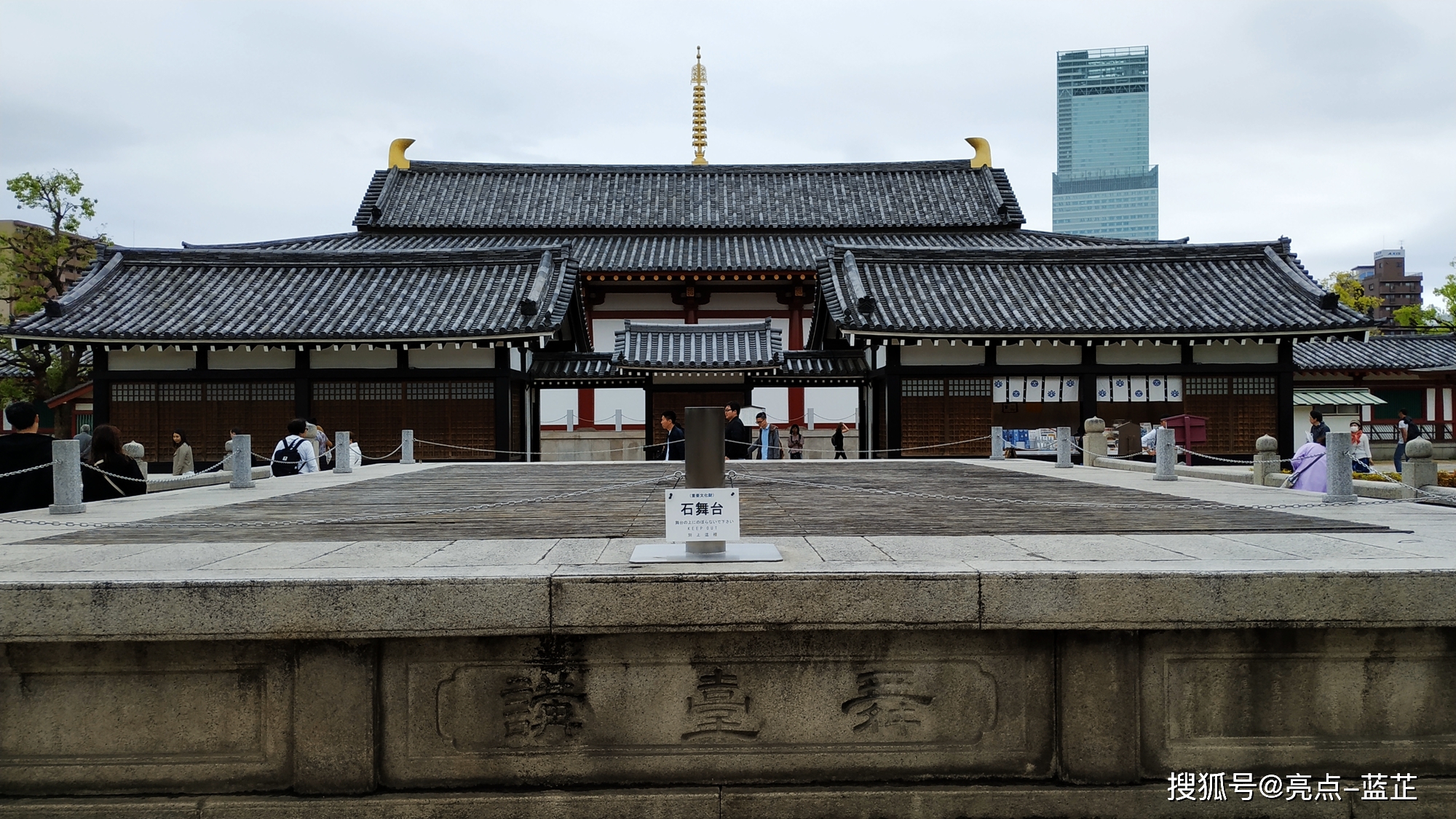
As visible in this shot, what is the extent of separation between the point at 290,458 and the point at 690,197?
755 inches

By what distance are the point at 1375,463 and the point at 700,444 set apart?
103 ft

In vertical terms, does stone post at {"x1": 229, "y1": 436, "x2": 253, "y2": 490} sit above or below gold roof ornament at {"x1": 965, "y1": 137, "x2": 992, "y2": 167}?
below

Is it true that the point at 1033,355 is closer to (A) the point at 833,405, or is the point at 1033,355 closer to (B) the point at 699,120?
(A) the point at 833,405

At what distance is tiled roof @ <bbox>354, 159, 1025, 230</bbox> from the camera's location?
26.5m

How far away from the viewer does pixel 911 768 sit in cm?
365

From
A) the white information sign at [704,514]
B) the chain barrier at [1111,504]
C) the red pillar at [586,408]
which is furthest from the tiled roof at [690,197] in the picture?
the white information sign at [704,514]

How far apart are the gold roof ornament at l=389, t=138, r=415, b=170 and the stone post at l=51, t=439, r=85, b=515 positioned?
78.5ft

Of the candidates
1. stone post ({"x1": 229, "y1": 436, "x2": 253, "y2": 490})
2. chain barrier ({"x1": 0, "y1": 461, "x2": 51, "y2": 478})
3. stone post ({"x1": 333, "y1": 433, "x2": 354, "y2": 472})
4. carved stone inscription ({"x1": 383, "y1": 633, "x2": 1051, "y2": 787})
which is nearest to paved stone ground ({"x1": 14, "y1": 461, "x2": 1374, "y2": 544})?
stone post ({"x1": 229, "y1": 436, "x2": 253, "y2": 490})

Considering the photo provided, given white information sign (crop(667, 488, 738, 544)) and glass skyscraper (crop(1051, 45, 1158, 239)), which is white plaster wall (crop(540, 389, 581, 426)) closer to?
white information sign (crop(667, 488, 738, 544))

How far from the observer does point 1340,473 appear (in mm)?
6422

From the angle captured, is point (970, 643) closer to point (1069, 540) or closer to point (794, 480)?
point (1069, 540)

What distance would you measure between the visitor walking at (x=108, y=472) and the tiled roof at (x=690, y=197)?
18.6 metres

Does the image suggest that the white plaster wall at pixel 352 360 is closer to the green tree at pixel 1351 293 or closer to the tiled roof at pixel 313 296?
the tiled roof at pixel 313 296

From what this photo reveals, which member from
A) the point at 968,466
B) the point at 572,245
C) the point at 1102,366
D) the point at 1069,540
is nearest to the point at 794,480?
the point at 968,466
